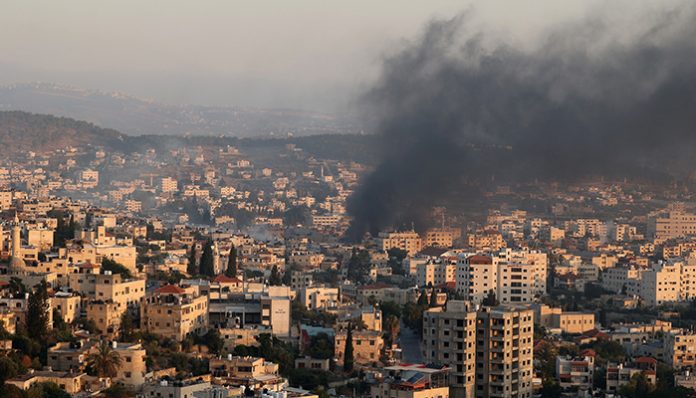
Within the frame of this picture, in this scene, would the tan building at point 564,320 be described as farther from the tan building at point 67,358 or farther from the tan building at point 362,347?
the tan building at point 67,358

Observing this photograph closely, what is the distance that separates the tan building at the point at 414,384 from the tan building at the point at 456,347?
1.21 ft

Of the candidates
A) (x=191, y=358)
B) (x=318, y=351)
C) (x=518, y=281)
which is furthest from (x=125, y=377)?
(x=518, y=281)

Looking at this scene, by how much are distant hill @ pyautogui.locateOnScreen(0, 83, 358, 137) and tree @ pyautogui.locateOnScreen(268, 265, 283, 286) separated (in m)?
87.8

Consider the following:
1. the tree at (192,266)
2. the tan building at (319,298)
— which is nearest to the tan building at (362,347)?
the tan building at (319,298)

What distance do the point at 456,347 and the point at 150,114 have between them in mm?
123707

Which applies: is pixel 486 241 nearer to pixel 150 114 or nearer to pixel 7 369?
pixel 7 369

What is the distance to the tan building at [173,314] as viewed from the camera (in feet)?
112

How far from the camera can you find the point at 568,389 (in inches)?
1405

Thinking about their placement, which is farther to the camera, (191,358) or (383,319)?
(383,319)

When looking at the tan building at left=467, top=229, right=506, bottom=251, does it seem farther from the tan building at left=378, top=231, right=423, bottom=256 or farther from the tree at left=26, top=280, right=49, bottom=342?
the tree at left=26, top=280, right=49, bottom=342

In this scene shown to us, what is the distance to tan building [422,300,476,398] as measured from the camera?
98.4 feet

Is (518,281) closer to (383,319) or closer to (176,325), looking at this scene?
(383,319)

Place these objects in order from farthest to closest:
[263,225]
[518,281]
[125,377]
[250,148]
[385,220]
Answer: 1. [250,148]
2. [263,225]
3. [385,220]
4. [518,281]
5. [125,377]

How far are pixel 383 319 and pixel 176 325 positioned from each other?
21.9 feet
